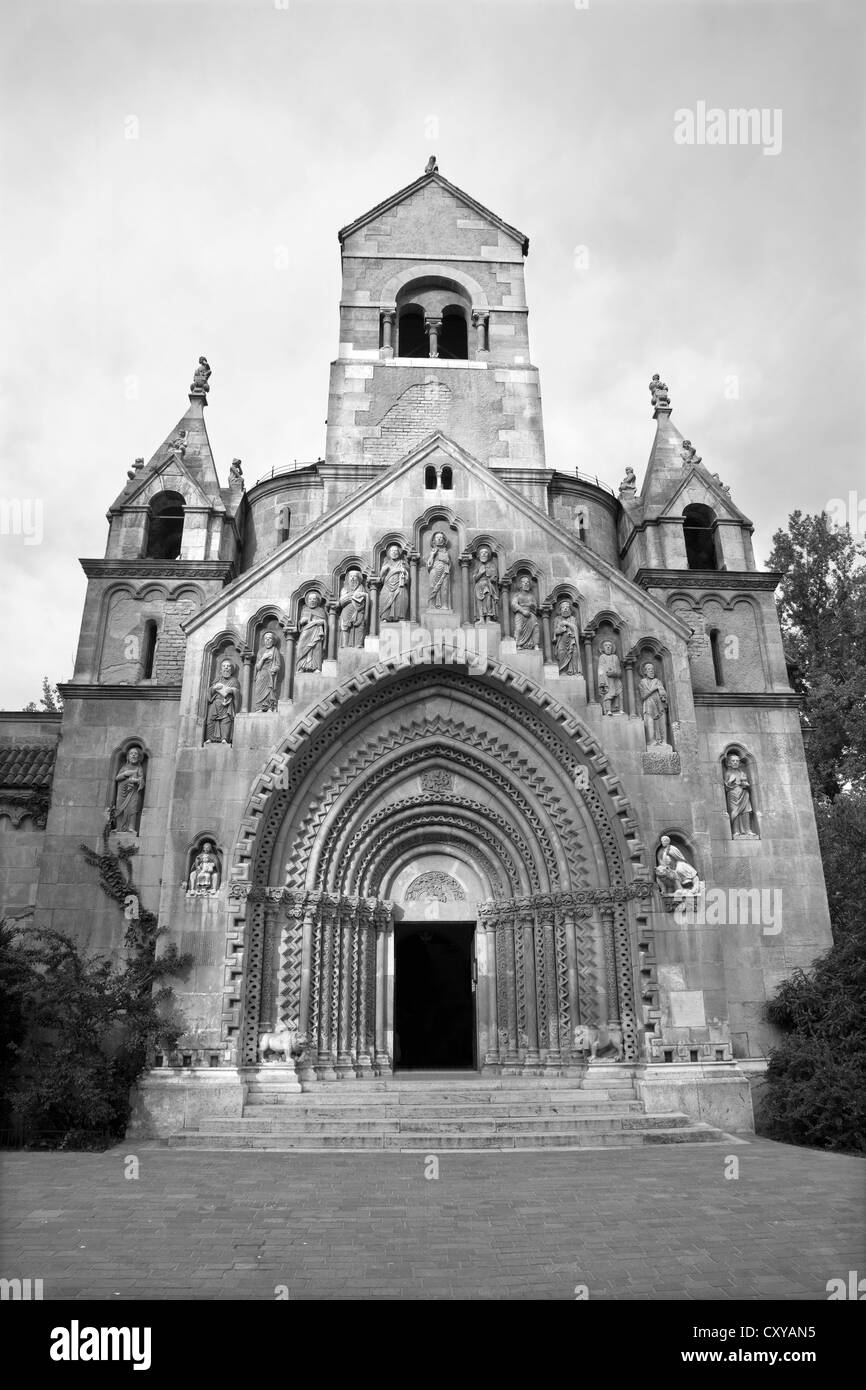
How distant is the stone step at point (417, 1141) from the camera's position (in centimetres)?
1191

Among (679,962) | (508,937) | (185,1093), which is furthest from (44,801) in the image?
(679,962)

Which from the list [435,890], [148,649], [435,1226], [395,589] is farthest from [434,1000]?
[435,1226]

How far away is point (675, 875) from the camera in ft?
47.2

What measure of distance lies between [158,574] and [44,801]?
5.06 meters

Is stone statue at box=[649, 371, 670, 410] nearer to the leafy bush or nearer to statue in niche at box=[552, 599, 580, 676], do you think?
statue in niche at box=[552, 599, 580, 676]

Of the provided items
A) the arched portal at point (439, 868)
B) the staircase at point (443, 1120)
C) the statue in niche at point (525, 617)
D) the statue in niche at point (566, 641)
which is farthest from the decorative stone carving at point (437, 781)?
the staircase at point (443, 1120)

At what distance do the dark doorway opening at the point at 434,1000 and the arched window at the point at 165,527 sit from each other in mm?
10110

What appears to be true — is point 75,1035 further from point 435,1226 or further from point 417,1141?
point 435,1226

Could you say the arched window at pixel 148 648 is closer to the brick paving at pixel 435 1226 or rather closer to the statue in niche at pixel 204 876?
the statue in niche at pixel 204 876

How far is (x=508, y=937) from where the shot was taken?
53.0 ft

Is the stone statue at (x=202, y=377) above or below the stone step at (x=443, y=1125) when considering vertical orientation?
above

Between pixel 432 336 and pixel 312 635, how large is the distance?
1064cm

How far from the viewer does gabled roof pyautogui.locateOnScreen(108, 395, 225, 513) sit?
1953cm
